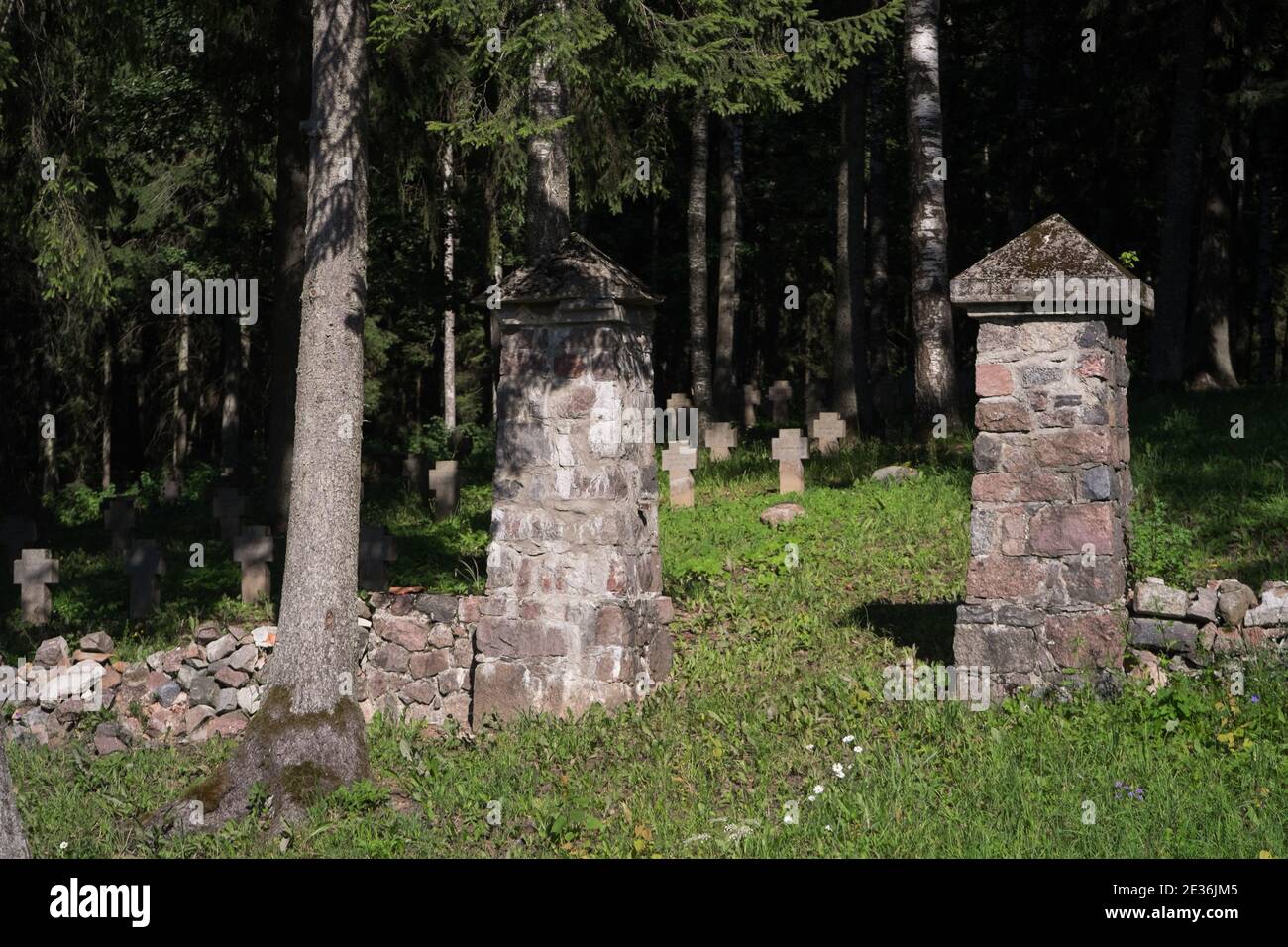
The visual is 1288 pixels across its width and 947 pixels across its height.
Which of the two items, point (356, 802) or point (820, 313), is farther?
point (820, 313)

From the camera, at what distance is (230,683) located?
9.77 m

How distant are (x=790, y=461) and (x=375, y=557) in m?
4.87

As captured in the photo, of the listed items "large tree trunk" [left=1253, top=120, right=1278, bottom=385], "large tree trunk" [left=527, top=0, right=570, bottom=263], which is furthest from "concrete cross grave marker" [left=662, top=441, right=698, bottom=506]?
"large tree trunk" [left=1253, top=120, right=1278, bottom=385]

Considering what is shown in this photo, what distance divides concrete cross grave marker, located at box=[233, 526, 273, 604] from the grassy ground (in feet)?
6.07

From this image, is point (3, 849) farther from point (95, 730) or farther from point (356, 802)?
point (95, 730)

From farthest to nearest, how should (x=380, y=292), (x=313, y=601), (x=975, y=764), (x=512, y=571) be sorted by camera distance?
(x=380, y=292) → (x=512, y=571) → (x=313, y=601) → (x=975, y=764)

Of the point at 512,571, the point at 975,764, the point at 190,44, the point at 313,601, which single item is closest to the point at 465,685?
the point at 512,571

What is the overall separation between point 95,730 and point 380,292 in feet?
48.1

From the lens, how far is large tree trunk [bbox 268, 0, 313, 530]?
14.6 meters

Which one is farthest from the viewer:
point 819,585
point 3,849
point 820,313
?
point 820,313

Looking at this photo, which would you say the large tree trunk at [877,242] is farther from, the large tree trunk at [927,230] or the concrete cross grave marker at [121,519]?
the concrete cross grave marker at [121,519]

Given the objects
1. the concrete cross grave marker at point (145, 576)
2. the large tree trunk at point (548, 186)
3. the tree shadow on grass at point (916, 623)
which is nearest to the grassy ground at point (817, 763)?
the tree shadow on grass at point (916, 623)

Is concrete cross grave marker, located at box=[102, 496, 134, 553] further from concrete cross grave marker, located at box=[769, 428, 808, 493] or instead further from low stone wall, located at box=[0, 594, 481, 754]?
concrete cross grave marker, located at box=[769, 428, 808, 493]

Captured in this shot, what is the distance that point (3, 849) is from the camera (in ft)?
19.8
